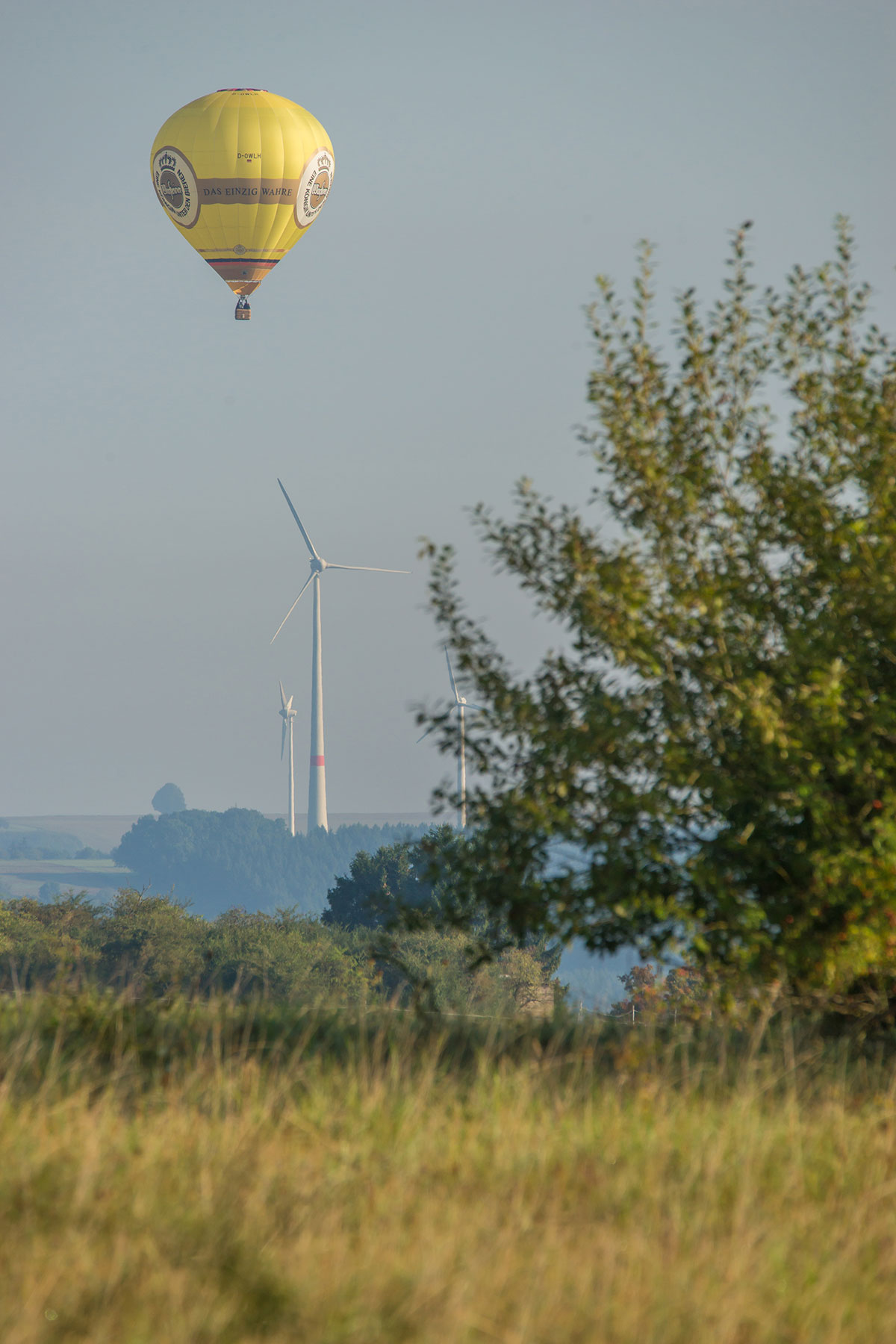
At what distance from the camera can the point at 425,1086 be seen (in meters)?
10.3

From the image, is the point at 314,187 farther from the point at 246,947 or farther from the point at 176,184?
the point at 246,947

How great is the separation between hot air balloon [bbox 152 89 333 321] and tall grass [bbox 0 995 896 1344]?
2216 inches

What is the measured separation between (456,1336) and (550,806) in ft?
18.9

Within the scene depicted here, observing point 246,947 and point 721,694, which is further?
point 246,947

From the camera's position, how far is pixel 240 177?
62094 mm

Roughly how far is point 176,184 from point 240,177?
3.09 meters

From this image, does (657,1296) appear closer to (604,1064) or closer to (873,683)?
(604,1064)

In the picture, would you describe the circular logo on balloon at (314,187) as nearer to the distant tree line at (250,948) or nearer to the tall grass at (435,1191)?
the distant tree line at (250,948)

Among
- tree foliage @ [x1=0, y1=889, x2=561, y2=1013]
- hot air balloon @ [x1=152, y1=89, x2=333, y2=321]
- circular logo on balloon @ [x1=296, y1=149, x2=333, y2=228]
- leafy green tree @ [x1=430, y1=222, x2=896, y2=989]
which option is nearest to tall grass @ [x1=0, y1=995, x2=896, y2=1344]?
leafy green tree @ [x1=430, y1=222, x2=896, y2=989]

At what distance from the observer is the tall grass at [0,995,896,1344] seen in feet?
22.3

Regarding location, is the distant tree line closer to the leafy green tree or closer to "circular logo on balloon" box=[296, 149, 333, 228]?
"circular logo on balloon" box=[296, 149, 333, 228]

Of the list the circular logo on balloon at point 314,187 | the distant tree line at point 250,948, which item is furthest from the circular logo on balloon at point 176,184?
the distant tree line at point 250,948

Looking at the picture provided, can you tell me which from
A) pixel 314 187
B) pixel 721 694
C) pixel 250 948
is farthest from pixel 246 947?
pixel 721 694

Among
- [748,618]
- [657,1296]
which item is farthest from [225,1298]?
[748,618]
